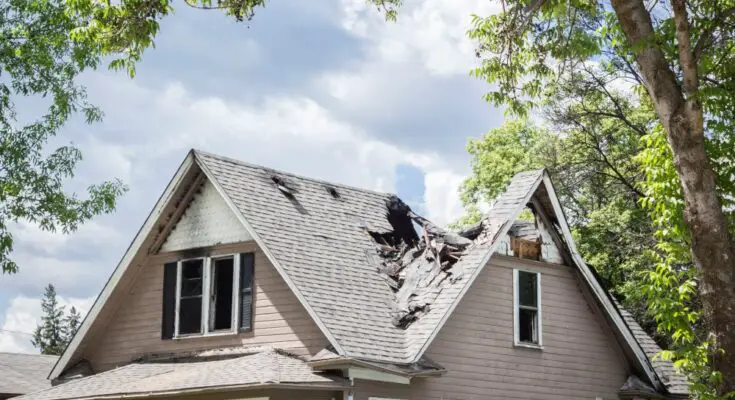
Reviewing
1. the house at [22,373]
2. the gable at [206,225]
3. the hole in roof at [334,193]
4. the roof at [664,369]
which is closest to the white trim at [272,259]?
the gable at [206,225]

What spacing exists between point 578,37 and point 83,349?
11662 millimetres

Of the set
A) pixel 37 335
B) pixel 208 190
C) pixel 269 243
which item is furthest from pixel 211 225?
pixel 37 335

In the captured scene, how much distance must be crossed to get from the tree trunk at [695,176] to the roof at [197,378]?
19.2ft

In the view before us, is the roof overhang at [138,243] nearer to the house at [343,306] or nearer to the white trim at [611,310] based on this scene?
the house at [343,306]

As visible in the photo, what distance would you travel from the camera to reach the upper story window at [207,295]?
19.4 meters

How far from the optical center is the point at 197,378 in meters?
17.1

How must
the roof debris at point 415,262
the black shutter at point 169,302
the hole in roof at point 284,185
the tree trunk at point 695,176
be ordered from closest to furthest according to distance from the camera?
the tree trunk at point 695,176, the roof debris at point 415,262, the black shutter at point 169,302, the hole in roof at point 284,185

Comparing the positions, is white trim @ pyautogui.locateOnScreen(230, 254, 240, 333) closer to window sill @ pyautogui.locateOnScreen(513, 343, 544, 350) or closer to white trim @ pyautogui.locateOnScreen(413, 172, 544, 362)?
white trim @ pyautogui.locateOnScreen(413, 172, 544, 362)

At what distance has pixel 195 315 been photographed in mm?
20203

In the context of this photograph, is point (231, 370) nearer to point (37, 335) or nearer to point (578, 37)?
point (578, 37)

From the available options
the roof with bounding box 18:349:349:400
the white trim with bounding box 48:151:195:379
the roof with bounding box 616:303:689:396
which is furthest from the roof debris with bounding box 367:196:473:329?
the roof with bounding box 616:303:689:396

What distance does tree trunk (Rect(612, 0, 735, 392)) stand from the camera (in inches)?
586

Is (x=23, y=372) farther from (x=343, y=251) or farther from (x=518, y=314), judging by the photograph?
(x=518, y=314)

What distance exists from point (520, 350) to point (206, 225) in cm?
660
